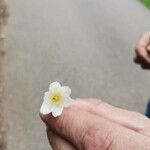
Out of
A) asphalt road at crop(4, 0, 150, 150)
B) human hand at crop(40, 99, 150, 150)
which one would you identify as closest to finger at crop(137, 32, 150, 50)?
human hand at crop(40, 99, 150, 150)

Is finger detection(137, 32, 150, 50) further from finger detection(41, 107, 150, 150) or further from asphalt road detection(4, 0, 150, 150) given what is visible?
asphalt road detection(4, 0, 150, 150)

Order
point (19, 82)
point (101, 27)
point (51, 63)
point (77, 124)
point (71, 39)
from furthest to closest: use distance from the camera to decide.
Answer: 1. point (101, 27)
2. point (71, 39)
3. point (51, 63)
4. point (19, 82)
5. point (77, 124)

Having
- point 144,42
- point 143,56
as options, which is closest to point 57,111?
point 143,56

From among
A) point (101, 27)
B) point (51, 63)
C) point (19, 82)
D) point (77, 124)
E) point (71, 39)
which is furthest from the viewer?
point (101, 27)

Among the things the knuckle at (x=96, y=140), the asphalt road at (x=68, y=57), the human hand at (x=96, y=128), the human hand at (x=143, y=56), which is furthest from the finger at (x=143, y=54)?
the asphalt road at (x=68, y=57)

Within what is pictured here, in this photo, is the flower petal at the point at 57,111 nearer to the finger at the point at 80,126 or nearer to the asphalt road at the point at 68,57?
the finger at the point at 80,126

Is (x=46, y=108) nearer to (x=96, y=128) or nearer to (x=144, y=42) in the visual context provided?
(x=96, y=128)

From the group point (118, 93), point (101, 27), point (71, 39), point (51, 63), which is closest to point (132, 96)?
point (118, 93)

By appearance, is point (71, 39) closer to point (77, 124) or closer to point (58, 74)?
point (58, 74)
